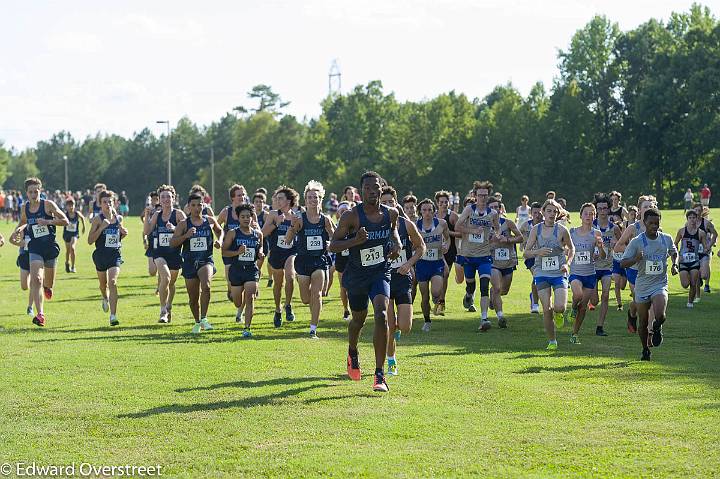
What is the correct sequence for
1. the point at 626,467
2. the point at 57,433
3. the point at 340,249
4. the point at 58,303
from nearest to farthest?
the point at 626,467, the point at 57,433, the point at 340,249, the point at 58,303

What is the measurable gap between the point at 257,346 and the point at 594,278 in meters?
4.98

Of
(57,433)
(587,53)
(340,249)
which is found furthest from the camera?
(587,53)

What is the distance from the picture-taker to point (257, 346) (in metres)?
14.5

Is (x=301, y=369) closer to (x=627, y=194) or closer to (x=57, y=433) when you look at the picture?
(x=57, y=433)

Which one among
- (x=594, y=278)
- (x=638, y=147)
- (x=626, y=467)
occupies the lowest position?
(x=626, y=467)

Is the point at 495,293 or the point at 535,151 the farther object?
the point at 535,151

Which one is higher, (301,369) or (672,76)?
(672,76)

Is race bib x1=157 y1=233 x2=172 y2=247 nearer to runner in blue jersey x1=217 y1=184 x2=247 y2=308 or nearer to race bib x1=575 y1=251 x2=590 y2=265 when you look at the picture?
runner in blue jersey x1=217 y1=184 x2=247 y2=308

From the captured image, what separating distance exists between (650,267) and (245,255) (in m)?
5.76

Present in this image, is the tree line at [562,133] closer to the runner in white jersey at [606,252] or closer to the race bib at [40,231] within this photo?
the runner in white jersey at [606,252]

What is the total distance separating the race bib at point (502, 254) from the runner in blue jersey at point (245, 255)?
392cm

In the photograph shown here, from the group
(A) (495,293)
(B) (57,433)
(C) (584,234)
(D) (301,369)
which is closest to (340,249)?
(D) (301,369)

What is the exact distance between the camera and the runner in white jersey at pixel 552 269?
567 inches

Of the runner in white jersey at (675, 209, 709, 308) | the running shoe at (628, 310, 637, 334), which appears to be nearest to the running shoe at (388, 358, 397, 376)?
the running shoe at (628, 310, 637, 334)
